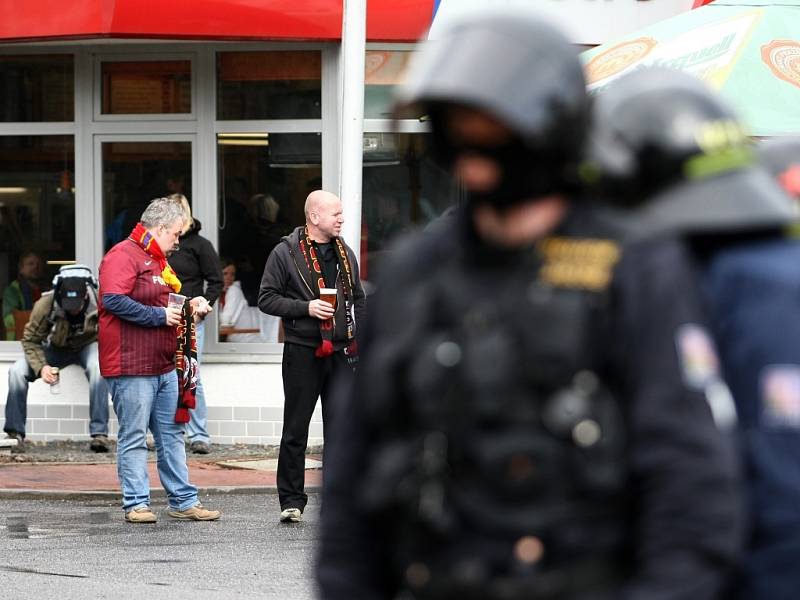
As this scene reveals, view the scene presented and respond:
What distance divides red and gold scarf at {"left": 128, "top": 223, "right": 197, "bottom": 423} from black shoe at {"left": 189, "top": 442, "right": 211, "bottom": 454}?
340cm

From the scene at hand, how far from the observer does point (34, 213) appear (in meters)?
13.6

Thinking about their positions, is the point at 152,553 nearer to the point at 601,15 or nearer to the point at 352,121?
the point at 352,121

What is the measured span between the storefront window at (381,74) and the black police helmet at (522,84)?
1091 cm

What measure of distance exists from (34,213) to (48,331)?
1.51 meters

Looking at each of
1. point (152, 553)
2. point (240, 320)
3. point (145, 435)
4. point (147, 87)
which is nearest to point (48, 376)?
point (240, 320)

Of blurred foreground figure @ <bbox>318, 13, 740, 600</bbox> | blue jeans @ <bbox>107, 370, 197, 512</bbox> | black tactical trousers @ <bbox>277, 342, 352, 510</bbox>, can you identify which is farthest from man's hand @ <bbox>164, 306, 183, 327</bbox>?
blurred foreground figure @ <bbox>318, 13, 740, 600</bbox>

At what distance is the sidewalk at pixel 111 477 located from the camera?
1067cm

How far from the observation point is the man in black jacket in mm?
12594

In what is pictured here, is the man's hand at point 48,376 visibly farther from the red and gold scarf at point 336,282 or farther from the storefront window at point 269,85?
the red and gold scarf at point 336,282

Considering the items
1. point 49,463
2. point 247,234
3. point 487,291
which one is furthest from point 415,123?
point 487,291

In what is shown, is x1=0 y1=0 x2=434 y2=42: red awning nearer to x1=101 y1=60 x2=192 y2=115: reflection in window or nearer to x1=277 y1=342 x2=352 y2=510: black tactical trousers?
x1=101 y1=60 x2=192 y2=115: reflection in window

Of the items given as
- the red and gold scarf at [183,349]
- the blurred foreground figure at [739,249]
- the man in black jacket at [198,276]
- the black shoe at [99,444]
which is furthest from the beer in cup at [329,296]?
the blurred foreground figure at [739,249]

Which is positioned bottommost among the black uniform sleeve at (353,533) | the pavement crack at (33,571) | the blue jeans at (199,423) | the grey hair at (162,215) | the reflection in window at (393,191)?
the pavement crack at (33,571)

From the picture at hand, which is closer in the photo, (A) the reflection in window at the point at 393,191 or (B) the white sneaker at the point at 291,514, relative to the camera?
(B) the white sneaker at the point at 291,514
